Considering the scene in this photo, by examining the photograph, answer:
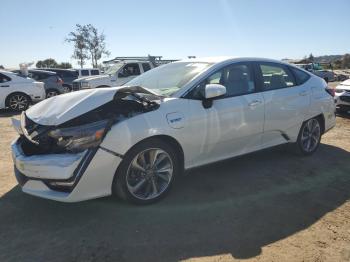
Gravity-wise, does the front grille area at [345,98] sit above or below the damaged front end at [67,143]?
below

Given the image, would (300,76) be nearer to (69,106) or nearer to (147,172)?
(147,172)

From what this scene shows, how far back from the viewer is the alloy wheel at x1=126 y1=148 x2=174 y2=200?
4035mm

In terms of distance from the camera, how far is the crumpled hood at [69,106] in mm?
3880

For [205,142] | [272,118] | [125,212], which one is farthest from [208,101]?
[125,212]

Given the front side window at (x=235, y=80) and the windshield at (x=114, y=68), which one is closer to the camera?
the front side window at (x=235, y=80)

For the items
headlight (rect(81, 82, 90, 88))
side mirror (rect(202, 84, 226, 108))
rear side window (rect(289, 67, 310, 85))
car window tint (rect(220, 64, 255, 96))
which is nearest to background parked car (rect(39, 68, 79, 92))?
headlight (rect(81, 82, 90, 88))

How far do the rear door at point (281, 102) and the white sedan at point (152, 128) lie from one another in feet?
0.05

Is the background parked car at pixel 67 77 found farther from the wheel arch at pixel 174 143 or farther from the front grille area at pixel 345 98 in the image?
the wheel arch at pixel 174 143

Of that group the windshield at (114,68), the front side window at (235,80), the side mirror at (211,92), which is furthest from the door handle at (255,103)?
the windshield at (114,68)

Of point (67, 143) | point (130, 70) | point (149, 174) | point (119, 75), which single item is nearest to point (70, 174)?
point (67, 143)

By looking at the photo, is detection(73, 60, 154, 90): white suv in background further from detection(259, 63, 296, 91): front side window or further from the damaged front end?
the damaged front end

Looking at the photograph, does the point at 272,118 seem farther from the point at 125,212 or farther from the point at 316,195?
the point at 125,212

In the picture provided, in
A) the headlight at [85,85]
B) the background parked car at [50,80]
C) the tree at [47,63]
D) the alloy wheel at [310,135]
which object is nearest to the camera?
the alloy wheel at [310,135]

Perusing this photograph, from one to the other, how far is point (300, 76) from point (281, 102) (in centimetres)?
86
